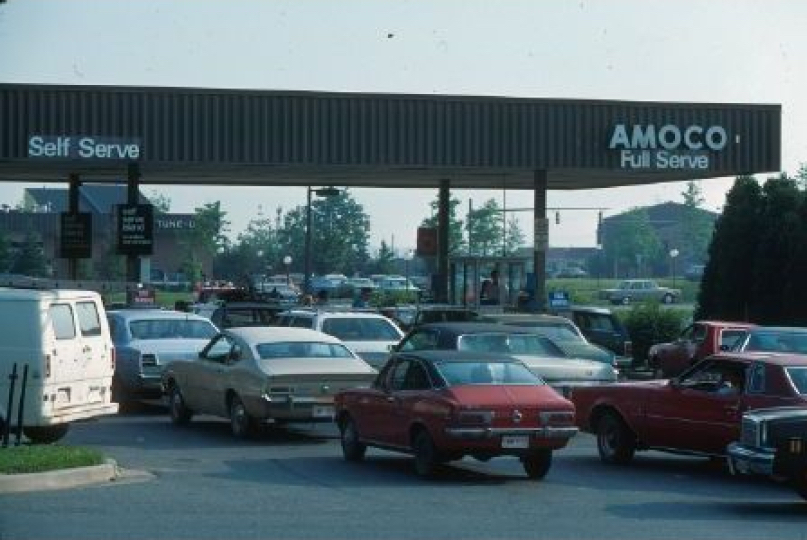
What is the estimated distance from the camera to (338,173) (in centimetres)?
4294

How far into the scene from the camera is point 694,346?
3469 cm

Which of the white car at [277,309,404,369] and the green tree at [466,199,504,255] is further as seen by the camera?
the green tree at [466,199,504,255]

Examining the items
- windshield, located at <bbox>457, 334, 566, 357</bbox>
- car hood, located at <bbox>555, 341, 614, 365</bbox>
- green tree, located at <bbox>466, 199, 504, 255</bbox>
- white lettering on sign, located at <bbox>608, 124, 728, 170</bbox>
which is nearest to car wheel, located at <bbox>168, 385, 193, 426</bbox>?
windshield, located at <bbox>457, 334, 566, 357</bbox>

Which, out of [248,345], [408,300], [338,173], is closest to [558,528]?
[248,345]

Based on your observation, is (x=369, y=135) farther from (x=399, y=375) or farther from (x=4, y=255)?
(x=4, y=255)

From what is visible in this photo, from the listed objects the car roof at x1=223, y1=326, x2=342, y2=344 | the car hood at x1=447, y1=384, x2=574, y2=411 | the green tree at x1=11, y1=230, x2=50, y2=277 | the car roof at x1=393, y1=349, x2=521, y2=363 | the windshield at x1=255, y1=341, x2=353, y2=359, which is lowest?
the car hood at x1=447, y1=384, x2=574, y2=411

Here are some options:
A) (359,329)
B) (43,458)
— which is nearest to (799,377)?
(43,458)

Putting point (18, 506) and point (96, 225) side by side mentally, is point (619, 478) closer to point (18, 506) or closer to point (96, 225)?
point (18, 506)

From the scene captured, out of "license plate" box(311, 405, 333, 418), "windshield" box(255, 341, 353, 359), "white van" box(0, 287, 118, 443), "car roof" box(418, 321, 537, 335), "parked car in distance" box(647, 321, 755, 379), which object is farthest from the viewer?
"parked car in distance" box(647, 321, 755, 379)

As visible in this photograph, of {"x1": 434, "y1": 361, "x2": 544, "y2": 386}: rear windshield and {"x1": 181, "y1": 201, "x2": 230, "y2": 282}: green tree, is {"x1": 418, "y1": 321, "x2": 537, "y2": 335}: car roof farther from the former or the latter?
{"x1": 181, "y1": 201, "x2": 230, "y2": 282}: green tree

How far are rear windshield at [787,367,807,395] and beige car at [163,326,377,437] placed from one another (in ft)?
20.2

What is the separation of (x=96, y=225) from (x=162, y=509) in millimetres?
71338

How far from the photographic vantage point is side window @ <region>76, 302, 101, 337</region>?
21078 mm

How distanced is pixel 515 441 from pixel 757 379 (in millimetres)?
2896
